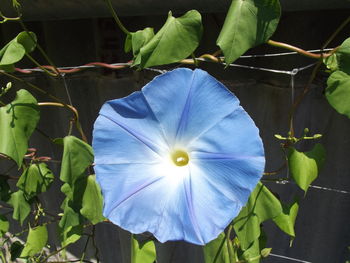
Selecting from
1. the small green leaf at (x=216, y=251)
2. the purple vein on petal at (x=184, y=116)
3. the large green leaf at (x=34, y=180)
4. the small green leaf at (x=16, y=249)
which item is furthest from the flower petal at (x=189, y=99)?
the small green leaf at (x=16, y=249)

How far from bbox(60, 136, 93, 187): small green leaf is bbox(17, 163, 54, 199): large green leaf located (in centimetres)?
36

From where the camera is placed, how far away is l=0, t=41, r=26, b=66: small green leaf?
1.12 m

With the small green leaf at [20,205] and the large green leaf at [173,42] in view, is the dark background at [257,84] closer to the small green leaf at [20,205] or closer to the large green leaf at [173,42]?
the large green leaf at [173,42]

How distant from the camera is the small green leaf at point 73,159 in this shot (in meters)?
1.17

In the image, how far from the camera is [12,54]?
1134 millimetres

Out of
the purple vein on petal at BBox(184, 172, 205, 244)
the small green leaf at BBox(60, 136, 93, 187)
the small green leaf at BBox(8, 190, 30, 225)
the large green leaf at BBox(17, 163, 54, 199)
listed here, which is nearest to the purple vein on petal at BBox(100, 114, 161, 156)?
the purple vein on petal at BBox(184, 172, 205, 244)

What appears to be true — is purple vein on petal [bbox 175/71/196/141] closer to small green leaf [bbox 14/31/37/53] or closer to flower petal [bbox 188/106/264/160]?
flower petal [bbox 188/106/264/160]

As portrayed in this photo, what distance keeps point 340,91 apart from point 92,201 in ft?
2.63

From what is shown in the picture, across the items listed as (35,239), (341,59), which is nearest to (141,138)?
(341,59)

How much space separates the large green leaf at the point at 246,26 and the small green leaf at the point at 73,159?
51 centimetres

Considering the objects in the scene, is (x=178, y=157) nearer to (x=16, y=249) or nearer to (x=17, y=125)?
(x=17, y=125)

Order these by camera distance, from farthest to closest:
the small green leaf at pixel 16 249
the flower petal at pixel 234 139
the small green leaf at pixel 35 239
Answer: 1. the small green leaf at pixel 16 249
2. the small green leaf at pixel 35 239
3. the flower petal at pixel 234 139

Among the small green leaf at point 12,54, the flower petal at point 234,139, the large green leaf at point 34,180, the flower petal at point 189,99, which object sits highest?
the small green leaf at point 12,54

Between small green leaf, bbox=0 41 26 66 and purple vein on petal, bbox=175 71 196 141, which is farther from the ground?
small green leaf, bbox=0 41 26 66
